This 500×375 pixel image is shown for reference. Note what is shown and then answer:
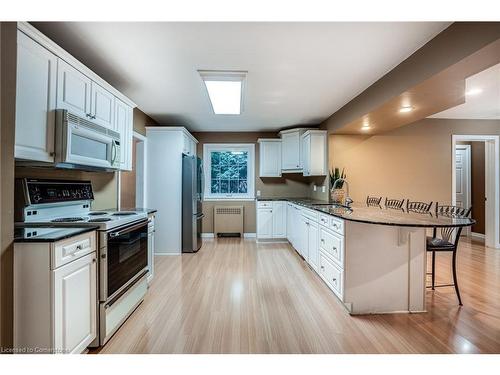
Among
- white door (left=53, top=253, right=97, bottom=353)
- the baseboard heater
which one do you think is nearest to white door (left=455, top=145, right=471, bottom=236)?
the baseboard heater

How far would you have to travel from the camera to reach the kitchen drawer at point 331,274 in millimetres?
2463

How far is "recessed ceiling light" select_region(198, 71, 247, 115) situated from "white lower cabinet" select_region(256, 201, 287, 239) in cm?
200

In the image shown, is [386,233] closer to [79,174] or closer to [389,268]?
[389,268]

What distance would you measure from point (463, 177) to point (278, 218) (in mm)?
4435

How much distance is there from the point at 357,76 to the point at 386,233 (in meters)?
1.69

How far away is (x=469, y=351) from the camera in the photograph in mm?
1779

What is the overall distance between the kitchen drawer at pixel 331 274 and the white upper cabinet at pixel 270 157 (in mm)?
2770

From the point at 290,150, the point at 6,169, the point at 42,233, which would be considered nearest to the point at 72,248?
the point at 42,233

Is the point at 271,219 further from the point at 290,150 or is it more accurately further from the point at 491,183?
the point at 491,183

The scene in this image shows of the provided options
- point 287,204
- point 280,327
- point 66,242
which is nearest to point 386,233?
point 280,327

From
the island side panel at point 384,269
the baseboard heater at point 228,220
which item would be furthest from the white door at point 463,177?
the baseboard heater at point 228,220

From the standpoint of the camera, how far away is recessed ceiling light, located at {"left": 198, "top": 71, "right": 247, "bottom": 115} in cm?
271

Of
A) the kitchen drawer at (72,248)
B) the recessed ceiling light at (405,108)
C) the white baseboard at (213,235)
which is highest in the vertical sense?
the recessed ceiling light at (405,108)

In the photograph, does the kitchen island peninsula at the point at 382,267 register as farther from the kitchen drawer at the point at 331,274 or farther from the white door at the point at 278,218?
the white door at the point at 278,218
